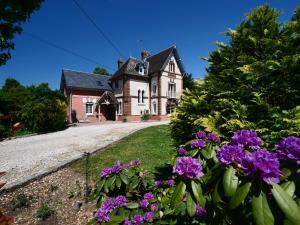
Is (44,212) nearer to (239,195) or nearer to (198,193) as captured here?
(198,193)

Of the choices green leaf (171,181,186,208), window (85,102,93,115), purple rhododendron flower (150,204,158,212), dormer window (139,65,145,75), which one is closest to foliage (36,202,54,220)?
purple rhododendron flower (150,204,158,212)

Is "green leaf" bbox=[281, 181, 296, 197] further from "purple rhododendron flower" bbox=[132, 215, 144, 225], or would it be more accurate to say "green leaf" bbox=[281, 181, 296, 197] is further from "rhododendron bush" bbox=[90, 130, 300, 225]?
"purple rhododendron flower" bbox=[132, 215, 144, 225]

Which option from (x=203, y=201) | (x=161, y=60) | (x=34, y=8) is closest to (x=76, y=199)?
(x=203, y=201)

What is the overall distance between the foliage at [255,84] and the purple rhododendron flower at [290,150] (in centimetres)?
206

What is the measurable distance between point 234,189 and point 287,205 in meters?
0.28

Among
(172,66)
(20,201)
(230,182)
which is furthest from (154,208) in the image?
A: (172,66)

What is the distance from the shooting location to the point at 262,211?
1.16m

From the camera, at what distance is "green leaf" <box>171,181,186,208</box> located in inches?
60.1

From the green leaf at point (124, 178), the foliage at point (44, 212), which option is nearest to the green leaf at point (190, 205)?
the green leaf at point (124, 178)

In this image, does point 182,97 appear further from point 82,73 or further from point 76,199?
point 82,73

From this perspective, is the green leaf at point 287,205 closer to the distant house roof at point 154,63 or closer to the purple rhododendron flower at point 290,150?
the purple rhododendron flower at point 290,150

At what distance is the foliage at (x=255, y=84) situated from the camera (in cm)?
361

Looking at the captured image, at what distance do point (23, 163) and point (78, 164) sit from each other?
97.8 inches

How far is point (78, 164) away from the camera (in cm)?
705
